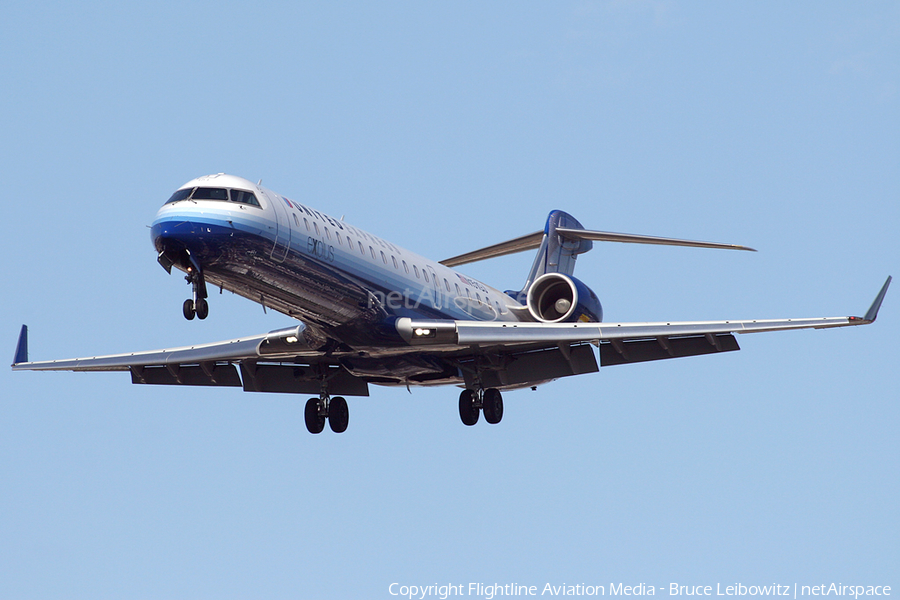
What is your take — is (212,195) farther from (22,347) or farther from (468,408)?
(22,347)

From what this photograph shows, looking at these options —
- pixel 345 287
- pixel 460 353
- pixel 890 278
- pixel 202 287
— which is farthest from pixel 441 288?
pixel 890 278

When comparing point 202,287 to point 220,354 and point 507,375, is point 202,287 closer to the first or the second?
point 220,354

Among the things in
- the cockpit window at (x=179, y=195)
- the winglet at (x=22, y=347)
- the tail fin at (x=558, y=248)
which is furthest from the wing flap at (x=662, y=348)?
the winglet at (x=22, y=347)

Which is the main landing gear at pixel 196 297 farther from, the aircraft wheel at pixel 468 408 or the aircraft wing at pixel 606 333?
the aircraft wheel at pixel 468 408

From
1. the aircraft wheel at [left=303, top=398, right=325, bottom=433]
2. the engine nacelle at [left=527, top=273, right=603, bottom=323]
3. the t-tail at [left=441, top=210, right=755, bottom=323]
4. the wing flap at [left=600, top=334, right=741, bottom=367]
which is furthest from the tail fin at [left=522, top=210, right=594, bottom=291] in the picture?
the aircraft wheel at [left=303, top=398, right=325, bottom=433]

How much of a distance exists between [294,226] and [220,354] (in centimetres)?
588

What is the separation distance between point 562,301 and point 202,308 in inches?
373

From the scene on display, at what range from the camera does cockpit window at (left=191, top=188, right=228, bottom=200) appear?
2073 centimetres

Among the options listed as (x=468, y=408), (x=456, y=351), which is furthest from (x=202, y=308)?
(x=468, y=408)

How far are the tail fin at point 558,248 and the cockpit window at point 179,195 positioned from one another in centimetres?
1114

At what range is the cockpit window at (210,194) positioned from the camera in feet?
68.0

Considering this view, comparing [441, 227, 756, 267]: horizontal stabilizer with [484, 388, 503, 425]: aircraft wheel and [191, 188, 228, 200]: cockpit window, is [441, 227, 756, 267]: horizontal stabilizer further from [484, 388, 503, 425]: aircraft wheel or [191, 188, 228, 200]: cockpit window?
[191, 188, 228, 200]: cockpit window

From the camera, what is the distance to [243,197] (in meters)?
21.0

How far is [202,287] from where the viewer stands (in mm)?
20516
